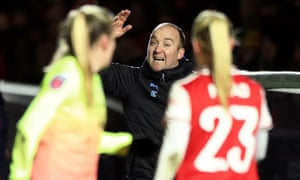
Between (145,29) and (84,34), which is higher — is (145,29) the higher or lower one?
the lower one

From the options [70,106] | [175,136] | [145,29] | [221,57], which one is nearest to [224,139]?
[175,136]

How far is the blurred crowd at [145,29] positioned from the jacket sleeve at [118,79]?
347 cm

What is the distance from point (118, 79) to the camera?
7754 millimetres

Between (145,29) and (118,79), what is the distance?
4.99m

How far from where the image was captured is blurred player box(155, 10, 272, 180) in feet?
20.3

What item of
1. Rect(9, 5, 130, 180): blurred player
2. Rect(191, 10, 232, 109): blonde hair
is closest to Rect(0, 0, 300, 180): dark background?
Rect(9, 5, 130, 180): blurred player

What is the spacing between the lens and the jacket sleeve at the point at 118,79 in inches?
305

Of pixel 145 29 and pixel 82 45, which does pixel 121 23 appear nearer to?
pixel 82 45

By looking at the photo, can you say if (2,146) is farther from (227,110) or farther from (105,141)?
(227,110)

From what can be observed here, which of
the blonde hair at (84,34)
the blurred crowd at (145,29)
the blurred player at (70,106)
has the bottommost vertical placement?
the blurred crowd at (145,29)

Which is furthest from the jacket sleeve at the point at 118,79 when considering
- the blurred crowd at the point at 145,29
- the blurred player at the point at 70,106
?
the blurred crowd at the point at 145,29

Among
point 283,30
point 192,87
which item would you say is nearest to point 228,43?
point 192,87

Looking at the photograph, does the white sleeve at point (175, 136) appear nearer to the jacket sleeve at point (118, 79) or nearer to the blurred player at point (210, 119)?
the blurred player at point (210, 119)

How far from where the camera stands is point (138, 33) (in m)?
12.8
